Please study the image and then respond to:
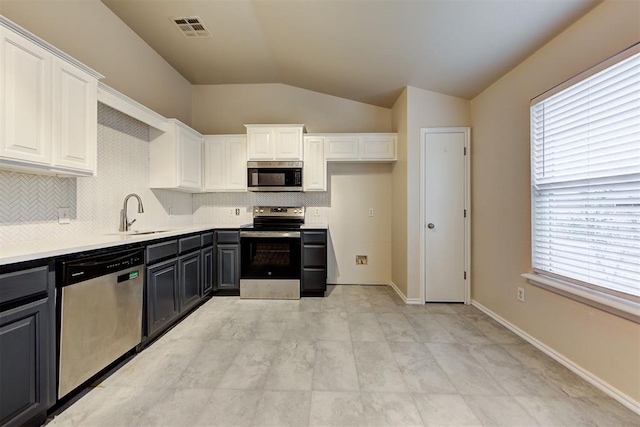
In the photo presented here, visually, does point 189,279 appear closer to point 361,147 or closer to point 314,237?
point 314,237

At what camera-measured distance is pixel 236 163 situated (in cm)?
361

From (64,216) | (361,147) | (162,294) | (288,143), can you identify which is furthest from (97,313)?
(361,147)

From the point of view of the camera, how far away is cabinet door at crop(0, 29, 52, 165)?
1380 mm

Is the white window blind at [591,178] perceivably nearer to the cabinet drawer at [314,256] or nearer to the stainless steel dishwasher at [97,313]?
the cabinet drawer at [314,256]

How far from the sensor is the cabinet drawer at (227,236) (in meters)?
3.26

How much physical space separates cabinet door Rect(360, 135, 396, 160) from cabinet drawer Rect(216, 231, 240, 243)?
2.11 m

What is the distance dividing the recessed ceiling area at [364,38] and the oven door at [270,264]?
221cm

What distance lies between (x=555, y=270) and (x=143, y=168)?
422cm

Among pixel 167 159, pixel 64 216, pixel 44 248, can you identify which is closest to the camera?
pixel 44 248

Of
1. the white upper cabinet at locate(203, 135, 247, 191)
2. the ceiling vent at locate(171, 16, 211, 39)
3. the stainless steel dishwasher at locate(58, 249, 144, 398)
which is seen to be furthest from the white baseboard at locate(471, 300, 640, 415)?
the ceiling vent at locate(171, 16, 211, 39)

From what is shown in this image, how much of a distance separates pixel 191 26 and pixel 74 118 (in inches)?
64.5

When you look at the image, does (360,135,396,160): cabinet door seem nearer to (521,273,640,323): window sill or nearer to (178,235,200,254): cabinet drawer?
(521,273,640,323): window sill

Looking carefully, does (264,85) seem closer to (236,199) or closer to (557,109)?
(236,199)

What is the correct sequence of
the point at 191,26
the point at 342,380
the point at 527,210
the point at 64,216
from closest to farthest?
1. the point at 342,380
2. the point at 64,216
3. the point at 527,210
4. the point at 191,26
